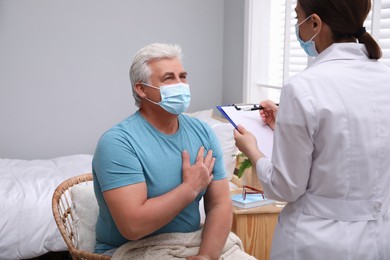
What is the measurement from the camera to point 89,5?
377 cm

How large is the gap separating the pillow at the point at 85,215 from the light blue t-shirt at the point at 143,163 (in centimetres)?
9

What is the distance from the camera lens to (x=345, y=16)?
121cm

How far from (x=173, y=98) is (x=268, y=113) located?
1.19 ft

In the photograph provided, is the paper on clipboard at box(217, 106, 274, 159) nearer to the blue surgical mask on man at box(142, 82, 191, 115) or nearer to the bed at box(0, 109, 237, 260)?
the blue surgical mask on man at box(142, 82, 191, 115)

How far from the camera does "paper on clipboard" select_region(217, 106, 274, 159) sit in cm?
150

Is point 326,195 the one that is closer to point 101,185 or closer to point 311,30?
point 311,30

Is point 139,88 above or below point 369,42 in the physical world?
below

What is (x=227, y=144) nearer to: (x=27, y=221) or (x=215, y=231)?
(x=27, y=221)

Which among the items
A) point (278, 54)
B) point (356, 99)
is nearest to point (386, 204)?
point (356, 99)

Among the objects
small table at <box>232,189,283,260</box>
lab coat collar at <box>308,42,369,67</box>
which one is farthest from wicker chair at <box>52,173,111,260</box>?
lab coat collar at <box>308,42,369,67</box>

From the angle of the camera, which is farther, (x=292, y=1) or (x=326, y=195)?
(x=292, y=1)

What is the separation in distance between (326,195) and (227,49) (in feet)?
9.23

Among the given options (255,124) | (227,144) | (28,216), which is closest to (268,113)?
(255,124)

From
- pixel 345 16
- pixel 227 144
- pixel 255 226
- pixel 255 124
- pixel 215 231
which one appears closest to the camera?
pixel 345 16
